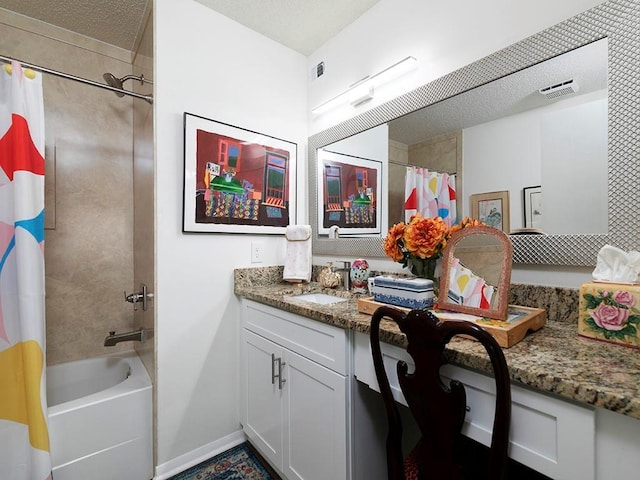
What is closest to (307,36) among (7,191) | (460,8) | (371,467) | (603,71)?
(460,8)

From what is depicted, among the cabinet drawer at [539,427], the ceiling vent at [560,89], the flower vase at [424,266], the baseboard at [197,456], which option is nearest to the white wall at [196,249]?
the baseboard at [197,456]

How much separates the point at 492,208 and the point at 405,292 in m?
0.51

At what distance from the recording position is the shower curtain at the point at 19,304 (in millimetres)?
1257

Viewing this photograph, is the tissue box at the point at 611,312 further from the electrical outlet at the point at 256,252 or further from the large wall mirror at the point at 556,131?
the electrical outlet at the point at 256,252

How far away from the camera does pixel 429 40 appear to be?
1405 millimetres

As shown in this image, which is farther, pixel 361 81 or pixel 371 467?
pixel 361 81

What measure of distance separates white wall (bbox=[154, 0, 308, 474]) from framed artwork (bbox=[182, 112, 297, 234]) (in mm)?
58

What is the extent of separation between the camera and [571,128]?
103cm

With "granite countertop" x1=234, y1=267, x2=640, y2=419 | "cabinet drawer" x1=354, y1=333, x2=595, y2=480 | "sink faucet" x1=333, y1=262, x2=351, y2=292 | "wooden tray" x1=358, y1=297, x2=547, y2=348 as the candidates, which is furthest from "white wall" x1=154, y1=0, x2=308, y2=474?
"cabinet drawer" x1=354, y1=333, x2=595, y2=480

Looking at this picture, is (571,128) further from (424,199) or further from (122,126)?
(122,126)

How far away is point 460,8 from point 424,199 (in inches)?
32.1

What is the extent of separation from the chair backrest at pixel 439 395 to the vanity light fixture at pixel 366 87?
1.23m

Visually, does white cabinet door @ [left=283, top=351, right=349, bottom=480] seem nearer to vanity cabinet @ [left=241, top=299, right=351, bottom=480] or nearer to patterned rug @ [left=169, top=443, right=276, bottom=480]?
vanity cabinet @ [left=241, top=299, right=351, bottom=480]

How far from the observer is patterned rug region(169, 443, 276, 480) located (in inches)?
60.4
